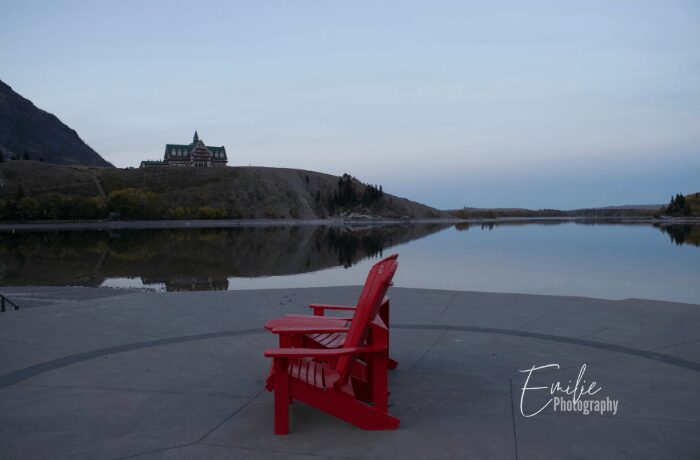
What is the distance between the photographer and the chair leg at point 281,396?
439 centimetres

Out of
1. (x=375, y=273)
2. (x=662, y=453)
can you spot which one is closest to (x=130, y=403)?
(x=375, y=273)

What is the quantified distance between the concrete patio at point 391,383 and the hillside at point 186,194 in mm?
105294

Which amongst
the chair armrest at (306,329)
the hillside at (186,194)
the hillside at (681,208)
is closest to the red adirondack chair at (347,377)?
the chair armrest at (306,329)

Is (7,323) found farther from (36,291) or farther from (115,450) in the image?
(36,291)

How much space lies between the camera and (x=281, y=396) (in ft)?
14.4

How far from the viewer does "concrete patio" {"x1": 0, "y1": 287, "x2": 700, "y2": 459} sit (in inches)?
164

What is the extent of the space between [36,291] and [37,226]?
8492cm

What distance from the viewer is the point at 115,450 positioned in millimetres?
4090

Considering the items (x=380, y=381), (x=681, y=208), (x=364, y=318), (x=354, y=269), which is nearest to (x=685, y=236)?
(x=354, y=269)

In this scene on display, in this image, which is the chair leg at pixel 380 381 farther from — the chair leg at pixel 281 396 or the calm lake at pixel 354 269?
the calm lake at pixel 354 269

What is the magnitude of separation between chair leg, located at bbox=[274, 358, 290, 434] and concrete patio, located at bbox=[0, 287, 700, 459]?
0.11 metres

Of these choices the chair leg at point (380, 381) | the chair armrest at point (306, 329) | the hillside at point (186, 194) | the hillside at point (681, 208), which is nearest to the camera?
the chair leg at point (380, 381)

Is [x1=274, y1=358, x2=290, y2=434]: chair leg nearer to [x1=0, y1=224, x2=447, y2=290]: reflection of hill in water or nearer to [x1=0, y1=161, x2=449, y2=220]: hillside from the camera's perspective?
[x1=0, y1=224, x2=447, y2=290]: reflection of hill in water

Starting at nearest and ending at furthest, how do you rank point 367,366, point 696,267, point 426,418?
point 426,418, point 367,366, point 696,267
